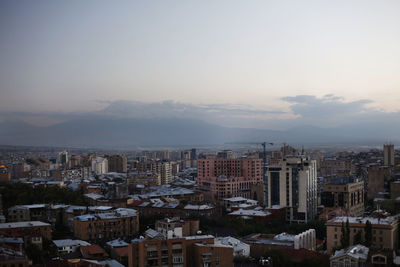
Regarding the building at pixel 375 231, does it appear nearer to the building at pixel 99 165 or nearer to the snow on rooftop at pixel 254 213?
the snow on rooftop at pixel 254 213

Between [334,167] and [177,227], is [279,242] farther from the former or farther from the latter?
[334,167]

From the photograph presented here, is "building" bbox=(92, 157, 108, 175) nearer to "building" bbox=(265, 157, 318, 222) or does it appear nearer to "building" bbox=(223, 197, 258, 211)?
"building" bbox=(223, 197, 258, 211)

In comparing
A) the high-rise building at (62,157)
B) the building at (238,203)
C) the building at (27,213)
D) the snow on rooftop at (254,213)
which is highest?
the high-rise building at (62,157)

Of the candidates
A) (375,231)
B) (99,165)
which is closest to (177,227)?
(375,231)

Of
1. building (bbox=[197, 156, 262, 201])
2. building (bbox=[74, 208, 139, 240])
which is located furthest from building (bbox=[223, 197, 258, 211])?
building (bbox=[74, 208, 139, 240])

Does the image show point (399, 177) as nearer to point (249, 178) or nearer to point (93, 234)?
point (249, 178)

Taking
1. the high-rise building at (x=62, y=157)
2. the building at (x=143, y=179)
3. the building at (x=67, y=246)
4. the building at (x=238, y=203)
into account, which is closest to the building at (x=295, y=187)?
the building at (x=238, y=203)
